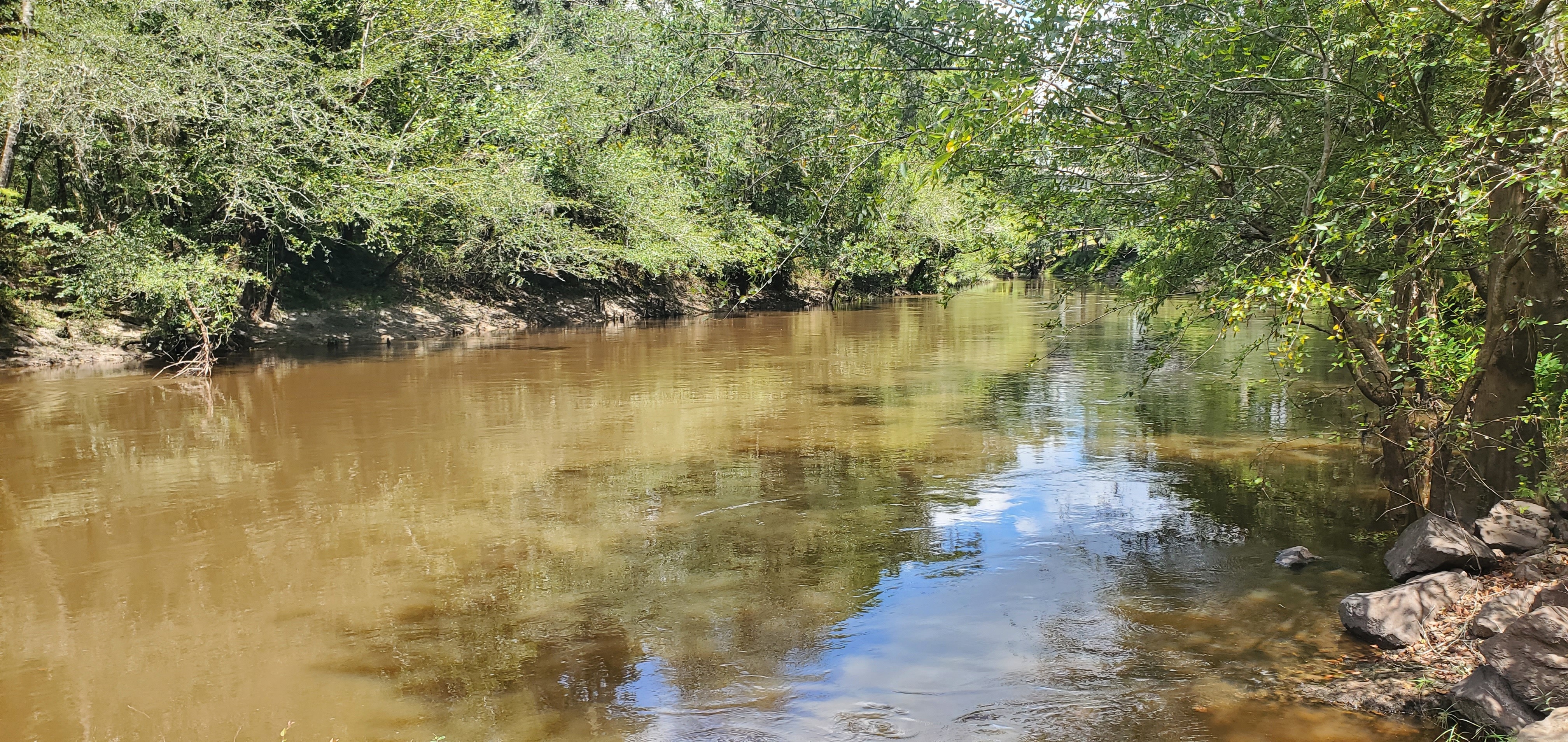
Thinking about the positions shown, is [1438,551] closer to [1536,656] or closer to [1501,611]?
[1501,611]

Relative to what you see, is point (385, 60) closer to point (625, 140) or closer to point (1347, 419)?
point (625, 140)

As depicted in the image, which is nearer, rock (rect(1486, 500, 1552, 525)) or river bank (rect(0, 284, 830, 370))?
rock (rect(1486, 500, 1552, 525))

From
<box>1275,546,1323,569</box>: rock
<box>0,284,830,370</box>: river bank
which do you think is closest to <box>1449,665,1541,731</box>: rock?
<box>1275,546,1323,569</box>: rock

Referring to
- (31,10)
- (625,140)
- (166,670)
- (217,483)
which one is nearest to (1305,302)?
(166,670)

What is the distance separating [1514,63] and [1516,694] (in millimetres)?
3393

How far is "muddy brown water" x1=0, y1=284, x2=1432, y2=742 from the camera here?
553cm

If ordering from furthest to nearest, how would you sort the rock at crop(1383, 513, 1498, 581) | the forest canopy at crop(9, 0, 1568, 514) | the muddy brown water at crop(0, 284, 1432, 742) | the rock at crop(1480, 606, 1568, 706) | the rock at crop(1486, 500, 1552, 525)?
the rock at crop(1486, 500, 1552, 525) < the rock at crop(1383, 513, 1498, 581) < the forest canopy at crop(9, 0, 1568, 514) < the muddy brown water at crop(0, 284, 1432, 742) < the rock at crop(1480, 606, 1568, 706)

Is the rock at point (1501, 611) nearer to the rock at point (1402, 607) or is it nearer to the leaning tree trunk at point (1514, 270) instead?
the rock at point (1402, 607)

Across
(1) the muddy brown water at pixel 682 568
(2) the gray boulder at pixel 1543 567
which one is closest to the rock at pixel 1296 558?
(1) the muddy brown water at pixel 682 568

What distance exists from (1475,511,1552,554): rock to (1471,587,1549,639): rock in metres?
0.87

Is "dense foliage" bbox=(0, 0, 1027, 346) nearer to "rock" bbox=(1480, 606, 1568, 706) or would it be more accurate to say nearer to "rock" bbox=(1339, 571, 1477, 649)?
"rock" bbox=(1339, 571, 1477, 649)

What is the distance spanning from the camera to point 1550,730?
4.02 metres

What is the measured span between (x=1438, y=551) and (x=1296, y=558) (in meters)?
1.21

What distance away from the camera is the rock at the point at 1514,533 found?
6.38 m
